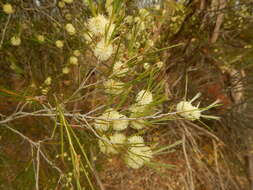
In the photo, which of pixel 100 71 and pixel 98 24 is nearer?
pixel 98 24

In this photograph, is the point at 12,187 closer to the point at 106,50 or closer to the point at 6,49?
the point at 6,49

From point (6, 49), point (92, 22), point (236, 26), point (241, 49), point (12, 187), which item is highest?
point (236, 26)

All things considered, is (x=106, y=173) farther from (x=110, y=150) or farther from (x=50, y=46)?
(x=110, y=150)

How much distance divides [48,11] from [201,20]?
1.16 meters

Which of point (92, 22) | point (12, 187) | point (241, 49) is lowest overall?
point (12, 187)

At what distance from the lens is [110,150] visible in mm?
537

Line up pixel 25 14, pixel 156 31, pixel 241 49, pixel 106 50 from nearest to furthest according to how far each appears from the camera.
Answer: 1. pixel 106 50
2. pixel 25 14
3. pixel 156 31
4. pixel 241 49

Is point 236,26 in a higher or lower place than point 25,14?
higher

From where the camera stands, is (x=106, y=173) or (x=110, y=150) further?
(x=106, y=173)

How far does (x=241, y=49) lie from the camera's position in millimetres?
1896

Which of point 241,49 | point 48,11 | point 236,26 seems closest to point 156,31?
point 48,11

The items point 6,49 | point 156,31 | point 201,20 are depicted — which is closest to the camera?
point 6,49

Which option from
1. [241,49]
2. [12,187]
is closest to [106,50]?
[12,187]

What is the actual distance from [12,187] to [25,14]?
1010mm
